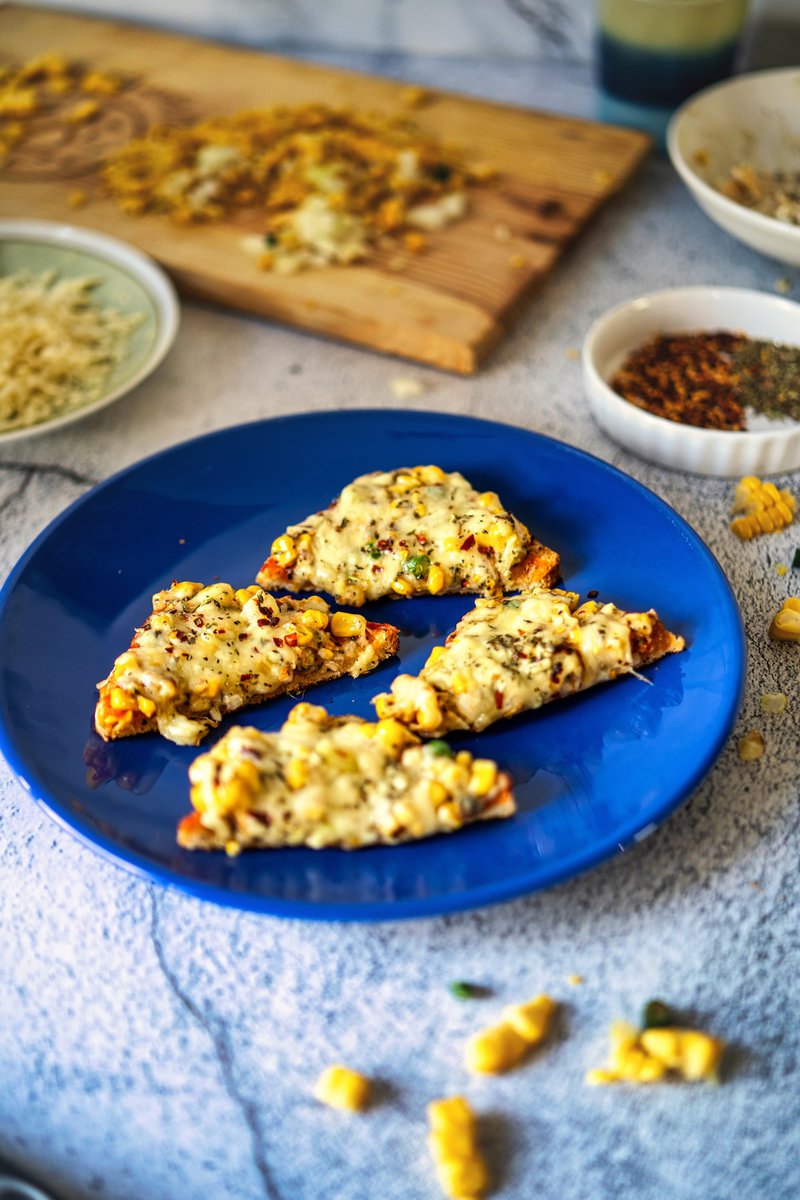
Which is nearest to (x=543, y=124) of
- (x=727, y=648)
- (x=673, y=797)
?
(x=727, y=648)

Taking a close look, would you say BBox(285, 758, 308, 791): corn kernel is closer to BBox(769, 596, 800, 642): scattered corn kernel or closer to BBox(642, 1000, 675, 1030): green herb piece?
BBox(642, 1000, 675, 1030): green herb piece

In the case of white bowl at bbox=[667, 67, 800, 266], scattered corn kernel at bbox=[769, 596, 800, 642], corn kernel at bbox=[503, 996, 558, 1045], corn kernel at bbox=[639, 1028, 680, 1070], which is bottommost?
corn kernel at bbox=[503, 996, 558, 1045]

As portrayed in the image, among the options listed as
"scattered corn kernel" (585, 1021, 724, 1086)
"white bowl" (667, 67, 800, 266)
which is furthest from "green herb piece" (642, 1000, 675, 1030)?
"white bowl" (667, 67, 800, 266)

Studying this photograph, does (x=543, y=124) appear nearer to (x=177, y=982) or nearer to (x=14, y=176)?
(x=14, y=176)

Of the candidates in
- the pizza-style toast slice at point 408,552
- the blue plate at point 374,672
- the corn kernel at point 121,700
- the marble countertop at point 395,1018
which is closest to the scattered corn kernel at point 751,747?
the marble countertop at point 395,1018

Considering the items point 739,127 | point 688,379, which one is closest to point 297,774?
point 688,379

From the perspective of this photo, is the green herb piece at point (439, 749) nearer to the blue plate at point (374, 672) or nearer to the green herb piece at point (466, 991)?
the blue plate at point (374, 672)
